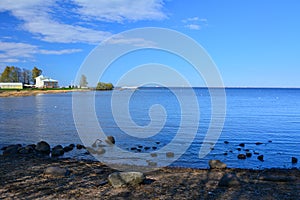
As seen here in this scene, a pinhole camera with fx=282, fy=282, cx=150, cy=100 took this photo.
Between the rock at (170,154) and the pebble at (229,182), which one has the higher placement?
the pebble at (229,182)

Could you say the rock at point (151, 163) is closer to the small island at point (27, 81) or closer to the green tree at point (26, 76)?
the small island at point (27, 81)

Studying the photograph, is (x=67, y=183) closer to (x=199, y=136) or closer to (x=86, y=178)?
(x=86, y=178)

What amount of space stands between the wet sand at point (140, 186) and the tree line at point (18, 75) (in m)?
147

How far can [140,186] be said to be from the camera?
9.13 m

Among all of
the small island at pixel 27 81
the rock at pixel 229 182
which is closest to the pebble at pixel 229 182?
the rock at pixel 229 182

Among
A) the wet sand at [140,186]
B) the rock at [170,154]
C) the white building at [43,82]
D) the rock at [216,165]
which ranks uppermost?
the white building at [43,82]

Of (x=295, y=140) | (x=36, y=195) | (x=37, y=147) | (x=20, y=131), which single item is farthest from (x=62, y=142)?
(x=295, y=140)

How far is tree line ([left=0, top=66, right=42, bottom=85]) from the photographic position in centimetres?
14238

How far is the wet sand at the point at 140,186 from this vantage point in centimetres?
820

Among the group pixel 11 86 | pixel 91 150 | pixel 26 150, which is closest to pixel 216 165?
pixel 91 150

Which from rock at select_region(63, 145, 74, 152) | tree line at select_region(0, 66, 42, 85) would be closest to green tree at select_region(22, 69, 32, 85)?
tree line at select_region(0, 66, 42, 85)

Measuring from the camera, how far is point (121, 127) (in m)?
29.1

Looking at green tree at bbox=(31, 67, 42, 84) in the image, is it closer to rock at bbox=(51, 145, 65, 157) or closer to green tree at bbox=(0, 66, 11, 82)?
green tree at bbox=(0, 66, 11, 82)

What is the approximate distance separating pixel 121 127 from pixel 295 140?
629 inches
